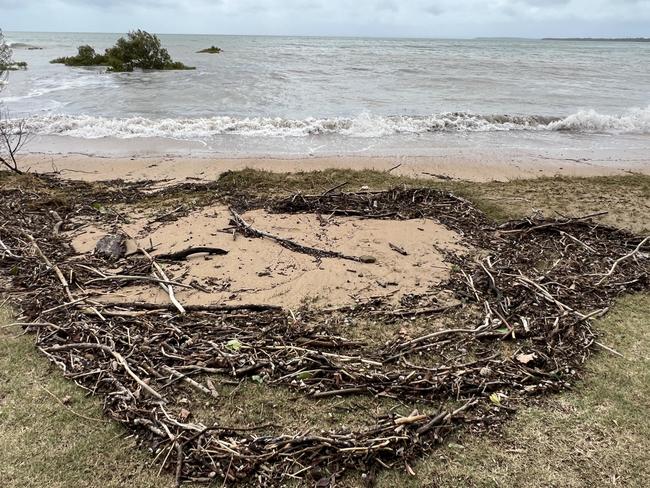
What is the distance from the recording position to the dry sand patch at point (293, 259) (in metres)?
3.91

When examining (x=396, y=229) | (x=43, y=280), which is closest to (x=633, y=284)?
(x=396, y=229)

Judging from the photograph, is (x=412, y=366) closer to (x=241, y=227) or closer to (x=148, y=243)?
(x=241, y=227)

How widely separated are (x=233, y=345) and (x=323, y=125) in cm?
970

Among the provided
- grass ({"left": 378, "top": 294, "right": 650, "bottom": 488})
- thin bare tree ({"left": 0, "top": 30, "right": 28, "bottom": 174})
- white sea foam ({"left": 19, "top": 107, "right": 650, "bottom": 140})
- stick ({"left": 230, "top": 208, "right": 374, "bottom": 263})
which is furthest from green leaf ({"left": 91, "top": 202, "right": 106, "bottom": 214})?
white sea foam ({"left": 19, "top": 107, "right": 650, "bottom": 140})

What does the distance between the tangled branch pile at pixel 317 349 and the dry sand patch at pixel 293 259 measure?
0.18 meters

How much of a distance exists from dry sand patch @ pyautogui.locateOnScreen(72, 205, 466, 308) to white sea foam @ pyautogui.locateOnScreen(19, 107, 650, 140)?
263 inches

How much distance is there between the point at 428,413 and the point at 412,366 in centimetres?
40

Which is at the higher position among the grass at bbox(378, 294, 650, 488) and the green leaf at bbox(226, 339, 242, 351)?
the green leaf at bbox(226, 339, 242, 351)

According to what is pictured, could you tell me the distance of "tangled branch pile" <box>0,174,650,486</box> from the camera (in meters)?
2.43

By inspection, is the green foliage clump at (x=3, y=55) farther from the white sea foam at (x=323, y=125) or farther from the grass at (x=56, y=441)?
the grass at (x=56, y=441)

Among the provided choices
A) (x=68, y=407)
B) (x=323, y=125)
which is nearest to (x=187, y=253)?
(x=68, y=407)

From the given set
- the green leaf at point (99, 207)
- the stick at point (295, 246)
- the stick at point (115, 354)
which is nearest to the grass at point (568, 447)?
the stick at point (115, 354)

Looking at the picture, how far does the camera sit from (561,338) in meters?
3.37

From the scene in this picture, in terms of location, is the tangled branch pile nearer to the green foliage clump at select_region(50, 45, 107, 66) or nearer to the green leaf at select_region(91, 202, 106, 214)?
the green leaf at select_region(91, 202, 106, 214)
